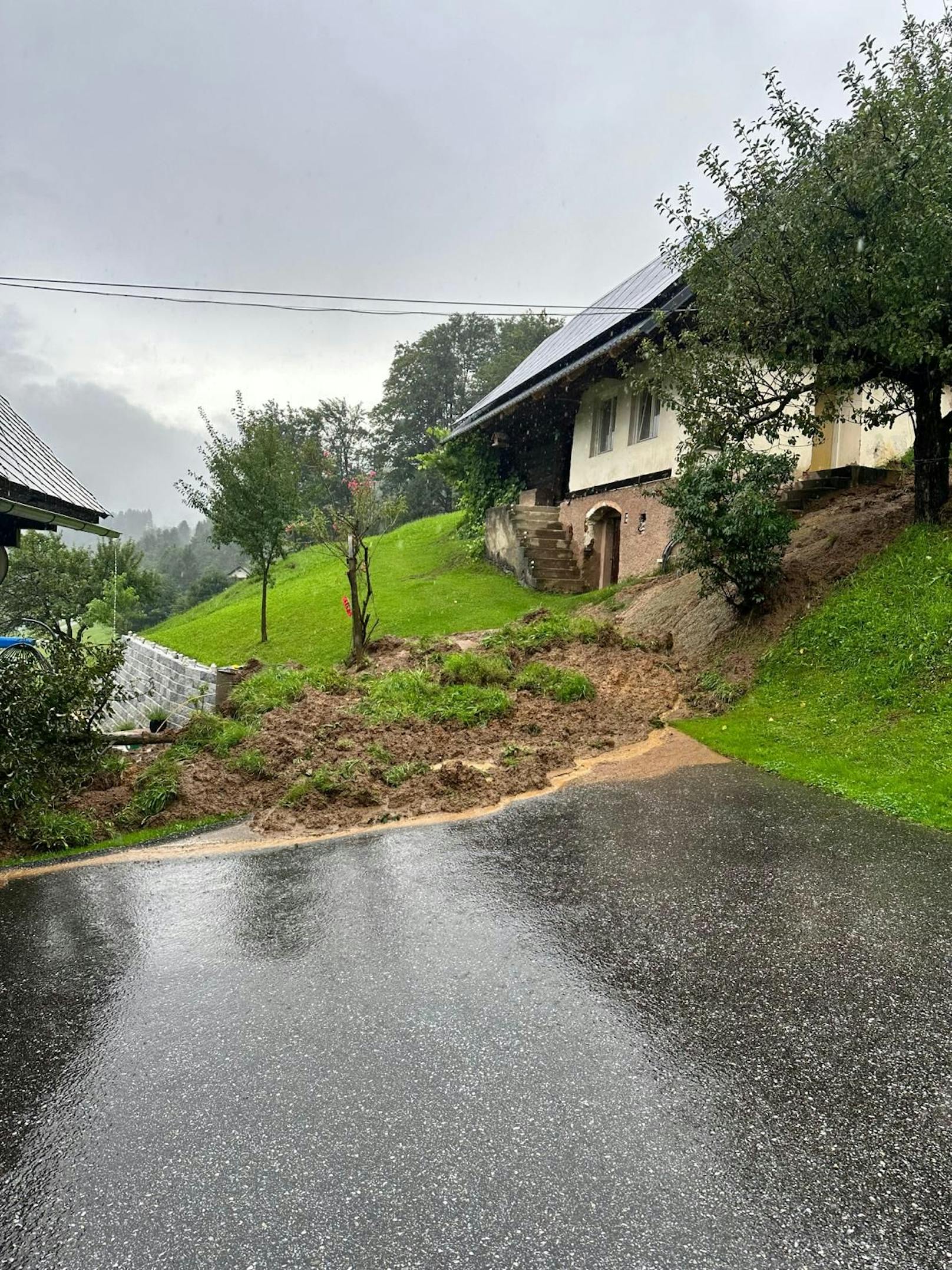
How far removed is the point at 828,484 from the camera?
12.5m

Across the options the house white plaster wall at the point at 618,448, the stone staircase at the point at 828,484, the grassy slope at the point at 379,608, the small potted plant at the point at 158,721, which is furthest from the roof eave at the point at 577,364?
the small potted plant at the point at 158,721

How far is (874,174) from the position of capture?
8078 mm

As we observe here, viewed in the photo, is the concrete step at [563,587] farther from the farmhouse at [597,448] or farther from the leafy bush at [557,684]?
the leafy bush at [557,684]

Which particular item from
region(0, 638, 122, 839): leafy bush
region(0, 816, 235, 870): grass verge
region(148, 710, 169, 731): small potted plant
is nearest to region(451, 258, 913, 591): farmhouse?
region(148, 710, 169, 731): small potted plant

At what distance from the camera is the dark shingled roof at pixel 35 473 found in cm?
635

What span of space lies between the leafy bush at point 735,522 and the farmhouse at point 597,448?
3457 mm

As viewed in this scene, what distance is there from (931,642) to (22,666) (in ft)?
29.3

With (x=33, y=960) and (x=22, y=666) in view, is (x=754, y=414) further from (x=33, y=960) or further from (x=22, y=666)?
(x=33, y=960)

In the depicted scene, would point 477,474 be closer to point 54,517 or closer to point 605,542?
point 605,542

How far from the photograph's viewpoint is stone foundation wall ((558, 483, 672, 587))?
48.2 feet

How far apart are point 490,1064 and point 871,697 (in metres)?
6.29

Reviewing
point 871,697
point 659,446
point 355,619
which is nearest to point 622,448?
point 659,446

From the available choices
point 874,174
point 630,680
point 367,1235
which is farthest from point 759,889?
point 874,174

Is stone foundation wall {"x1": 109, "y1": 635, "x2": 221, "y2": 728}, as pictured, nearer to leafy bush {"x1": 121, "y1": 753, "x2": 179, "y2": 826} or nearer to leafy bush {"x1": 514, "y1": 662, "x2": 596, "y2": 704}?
leafy bush {"x1": 121, "y1": 753, "x2": 179, "y2": 826}
